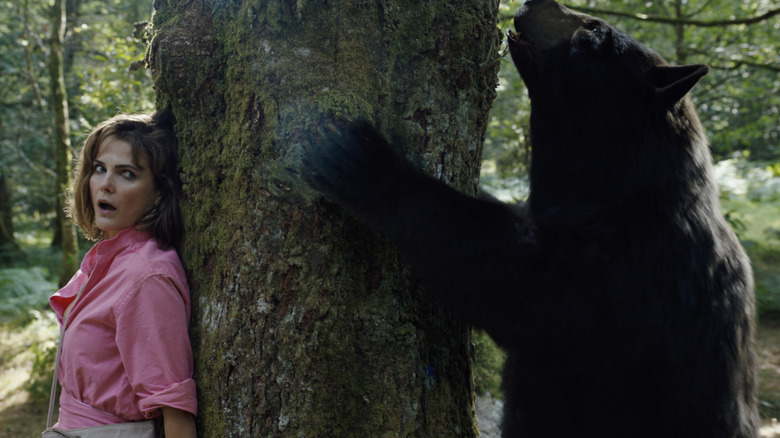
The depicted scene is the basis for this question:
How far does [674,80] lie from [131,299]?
233cm

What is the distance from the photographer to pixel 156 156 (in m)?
2.10

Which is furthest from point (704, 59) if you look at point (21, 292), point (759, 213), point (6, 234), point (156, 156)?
point (6, 234)

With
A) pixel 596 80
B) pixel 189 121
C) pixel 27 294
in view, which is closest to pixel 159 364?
pixel 189 121

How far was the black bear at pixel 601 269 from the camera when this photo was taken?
1.96 m

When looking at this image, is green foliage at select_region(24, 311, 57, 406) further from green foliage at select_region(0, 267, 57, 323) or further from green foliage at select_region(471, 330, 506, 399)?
green foliage at select_region(471, 330, 506, 399)

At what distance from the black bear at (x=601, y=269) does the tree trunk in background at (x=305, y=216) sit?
0.12m

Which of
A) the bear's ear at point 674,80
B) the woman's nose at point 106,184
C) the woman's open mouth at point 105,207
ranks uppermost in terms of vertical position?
the bear's ear at point 674,80

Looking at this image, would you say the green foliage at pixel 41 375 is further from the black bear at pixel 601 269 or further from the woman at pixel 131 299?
the black bear at pixel 601 269

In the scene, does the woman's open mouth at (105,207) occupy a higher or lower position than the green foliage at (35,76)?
lower

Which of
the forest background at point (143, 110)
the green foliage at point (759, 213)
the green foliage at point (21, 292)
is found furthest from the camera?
the green foliage at point (759, 213)

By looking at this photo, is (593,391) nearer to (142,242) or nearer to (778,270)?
(142,242)

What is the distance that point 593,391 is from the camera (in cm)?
212

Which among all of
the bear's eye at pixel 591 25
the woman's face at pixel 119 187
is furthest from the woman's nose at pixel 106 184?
the bear's eye at pixel 591 25

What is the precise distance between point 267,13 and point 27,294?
33.8 ft
